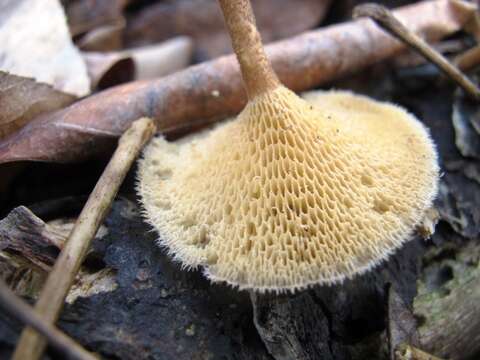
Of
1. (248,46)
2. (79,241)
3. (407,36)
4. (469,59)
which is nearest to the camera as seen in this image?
(79,241)

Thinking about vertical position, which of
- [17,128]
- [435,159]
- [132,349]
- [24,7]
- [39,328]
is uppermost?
→ [24,7]

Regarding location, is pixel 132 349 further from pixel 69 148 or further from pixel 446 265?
pixel 446 265

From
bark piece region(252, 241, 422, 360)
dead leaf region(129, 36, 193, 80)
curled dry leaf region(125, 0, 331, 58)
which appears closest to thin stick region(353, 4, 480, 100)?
bark piece region(252, 241, 422, 360)

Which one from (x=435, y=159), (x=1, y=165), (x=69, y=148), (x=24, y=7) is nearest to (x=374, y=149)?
(x=435, y=159)

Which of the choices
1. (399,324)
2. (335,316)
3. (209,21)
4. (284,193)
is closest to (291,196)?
(284,193)

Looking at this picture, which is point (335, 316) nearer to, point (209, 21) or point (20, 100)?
point (20, 100)

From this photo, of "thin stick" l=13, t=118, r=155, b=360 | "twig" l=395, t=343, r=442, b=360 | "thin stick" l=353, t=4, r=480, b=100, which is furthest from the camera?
"thin stick" l=353, t=4, r=480, b=100

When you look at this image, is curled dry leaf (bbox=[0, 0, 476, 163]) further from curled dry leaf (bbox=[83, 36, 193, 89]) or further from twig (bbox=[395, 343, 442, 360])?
twig (bbox=[395, 343, 442, 360])
